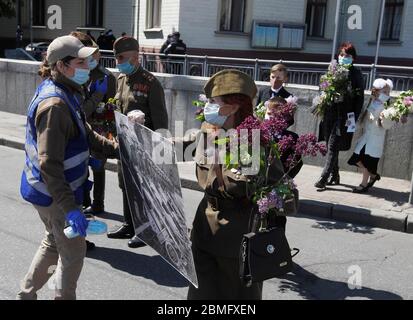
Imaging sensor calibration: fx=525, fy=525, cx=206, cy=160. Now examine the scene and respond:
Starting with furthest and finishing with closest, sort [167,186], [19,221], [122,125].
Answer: [19,221], [122,125], [167,186]

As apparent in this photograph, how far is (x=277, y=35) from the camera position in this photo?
63.9 feet

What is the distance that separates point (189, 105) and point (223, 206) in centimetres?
744

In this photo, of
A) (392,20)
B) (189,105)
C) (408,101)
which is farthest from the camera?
(392,20)

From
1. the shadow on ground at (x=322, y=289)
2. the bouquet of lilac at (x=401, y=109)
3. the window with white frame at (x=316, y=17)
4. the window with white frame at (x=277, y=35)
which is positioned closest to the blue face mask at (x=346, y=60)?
the bouquet of lilac at (x=401, y=109)

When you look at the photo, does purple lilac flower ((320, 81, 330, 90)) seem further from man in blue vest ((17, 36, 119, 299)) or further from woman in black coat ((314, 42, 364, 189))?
man in blue vest ((17, 36, 119, 299))

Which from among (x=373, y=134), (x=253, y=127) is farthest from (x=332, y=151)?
(x=253, y=127)

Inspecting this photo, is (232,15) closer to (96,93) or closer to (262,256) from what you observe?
(96,93)

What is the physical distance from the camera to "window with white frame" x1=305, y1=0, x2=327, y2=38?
70.2 ft

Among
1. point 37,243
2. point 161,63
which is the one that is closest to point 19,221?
point 37,243

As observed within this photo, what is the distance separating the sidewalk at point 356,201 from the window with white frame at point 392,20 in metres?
13.7

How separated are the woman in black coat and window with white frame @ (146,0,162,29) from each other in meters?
12.9

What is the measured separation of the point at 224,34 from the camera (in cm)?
1853
